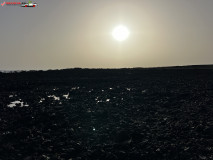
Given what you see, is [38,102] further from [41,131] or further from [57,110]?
[41,131]

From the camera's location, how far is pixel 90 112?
2261cm

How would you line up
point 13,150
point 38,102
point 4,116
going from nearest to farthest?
point 13,150, point 4,116, point 38,102

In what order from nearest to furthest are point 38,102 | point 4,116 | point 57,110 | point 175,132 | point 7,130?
point 175,132 → point 7,130 → point 4,116 → point 57,110 → point 38,102

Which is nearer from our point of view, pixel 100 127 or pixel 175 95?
pixel 100 127

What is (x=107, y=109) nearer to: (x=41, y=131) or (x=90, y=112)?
(x=90, y=112)

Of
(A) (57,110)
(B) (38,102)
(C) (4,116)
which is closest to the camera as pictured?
(C) (4,116)

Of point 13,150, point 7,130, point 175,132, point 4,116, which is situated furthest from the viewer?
point 4,116

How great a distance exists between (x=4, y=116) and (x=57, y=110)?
167 inches

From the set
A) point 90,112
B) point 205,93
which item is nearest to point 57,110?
point 90,112

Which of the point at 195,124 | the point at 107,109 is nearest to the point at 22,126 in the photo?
the point at 107,109

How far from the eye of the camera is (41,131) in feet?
56.5

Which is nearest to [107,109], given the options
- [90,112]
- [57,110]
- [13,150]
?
[90,112]

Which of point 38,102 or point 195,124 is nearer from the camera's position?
point 195,124

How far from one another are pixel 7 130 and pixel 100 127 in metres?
5.75
